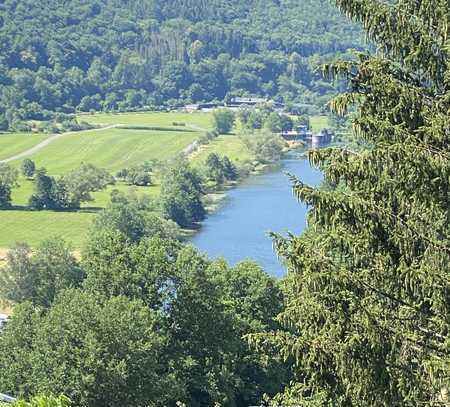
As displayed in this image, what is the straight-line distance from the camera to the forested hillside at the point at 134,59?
14762 cm

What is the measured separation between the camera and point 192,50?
18125cm

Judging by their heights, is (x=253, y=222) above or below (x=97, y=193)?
above

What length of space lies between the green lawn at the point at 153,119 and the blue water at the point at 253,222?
43.2 m

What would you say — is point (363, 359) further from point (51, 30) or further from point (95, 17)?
point (95, 17)

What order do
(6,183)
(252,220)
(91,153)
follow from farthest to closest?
(91,153), (6,183), (252,220)

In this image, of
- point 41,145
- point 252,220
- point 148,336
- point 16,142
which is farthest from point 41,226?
point 16,142

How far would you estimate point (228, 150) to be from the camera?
311 ft

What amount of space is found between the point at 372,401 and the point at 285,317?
122cm

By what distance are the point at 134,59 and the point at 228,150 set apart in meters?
78.5

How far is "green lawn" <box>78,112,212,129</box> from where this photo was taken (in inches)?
4732

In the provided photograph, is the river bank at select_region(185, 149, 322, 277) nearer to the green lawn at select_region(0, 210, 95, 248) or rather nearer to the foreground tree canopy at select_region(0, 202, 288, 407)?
the green lawn at select_region(0, 210, 95, 248)

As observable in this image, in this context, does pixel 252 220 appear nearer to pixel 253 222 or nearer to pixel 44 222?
pixel 253 222

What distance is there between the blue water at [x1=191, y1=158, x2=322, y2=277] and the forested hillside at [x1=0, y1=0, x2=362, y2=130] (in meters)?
61.7

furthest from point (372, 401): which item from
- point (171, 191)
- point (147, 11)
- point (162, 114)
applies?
point (147, 11)
